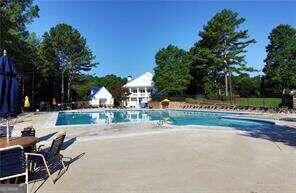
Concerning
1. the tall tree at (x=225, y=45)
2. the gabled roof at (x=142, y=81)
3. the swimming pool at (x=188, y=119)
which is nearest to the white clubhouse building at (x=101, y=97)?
the gabled roof at (x=142, y=81)

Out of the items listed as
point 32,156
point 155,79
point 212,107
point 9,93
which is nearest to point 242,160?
point 32,156

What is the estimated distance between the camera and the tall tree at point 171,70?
5497 cm

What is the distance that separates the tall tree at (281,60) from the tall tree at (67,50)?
25.2 metres

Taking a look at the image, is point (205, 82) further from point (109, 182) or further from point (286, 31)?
point (109, 182)

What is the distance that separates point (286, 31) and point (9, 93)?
55584 mm

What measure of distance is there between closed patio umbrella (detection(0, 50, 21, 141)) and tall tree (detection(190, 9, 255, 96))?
1687 inches

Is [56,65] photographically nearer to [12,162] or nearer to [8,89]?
[8,89]

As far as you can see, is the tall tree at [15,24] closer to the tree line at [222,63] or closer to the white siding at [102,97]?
the tree line at [222,63]

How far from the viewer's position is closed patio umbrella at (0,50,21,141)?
7.37 m

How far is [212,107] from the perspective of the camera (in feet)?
138

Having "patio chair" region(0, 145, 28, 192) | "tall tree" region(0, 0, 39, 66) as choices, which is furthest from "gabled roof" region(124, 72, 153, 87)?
"patio chair" region(0, 145, 28, 192)

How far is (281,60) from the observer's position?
2189 inches

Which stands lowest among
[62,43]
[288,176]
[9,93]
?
[288,176]

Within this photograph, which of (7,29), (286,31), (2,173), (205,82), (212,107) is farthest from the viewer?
(286,31)
